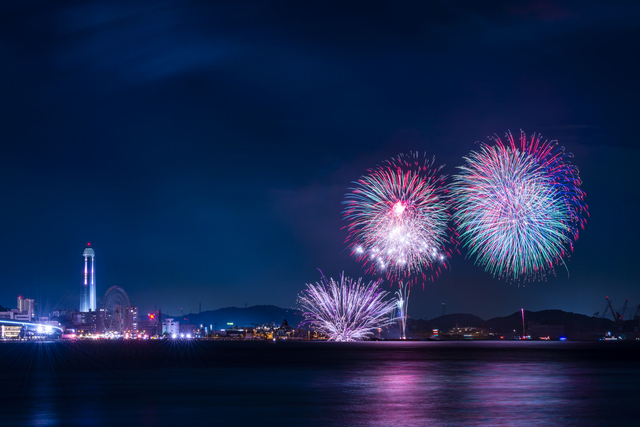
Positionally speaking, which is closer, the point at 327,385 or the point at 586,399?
the point at 586,399

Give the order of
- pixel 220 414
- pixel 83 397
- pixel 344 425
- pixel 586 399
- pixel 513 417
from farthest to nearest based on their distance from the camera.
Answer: pixel 83 397, pixel 586 399, pixel 220 414, pixel 513 417, pixel 344 425

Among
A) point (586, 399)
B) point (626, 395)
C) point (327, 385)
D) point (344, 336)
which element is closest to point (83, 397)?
point (327, 385)

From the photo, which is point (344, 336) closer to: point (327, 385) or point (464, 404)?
point (327, 385)

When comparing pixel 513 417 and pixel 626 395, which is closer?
pixel 513 417

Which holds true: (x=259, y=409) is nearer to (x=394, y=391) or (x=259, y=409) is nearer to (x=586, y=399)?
(x=394, y=391)

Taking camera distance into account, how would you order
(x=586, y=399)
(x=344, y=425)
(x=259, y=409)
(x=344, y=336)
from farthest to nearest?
(x=344, y=336), (x=586, y=399), (x=259, y=409), (x=344, y=425)

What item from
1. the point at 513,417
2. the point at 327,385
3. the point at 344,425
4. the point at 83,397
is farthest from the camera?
the point at 327,385

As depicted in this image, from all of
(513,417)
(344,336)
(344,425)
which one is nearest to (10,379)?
(344,425)

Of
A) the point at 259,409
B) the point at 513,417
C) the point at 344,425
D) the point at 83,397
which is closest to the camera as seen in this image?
the point at 344,425
